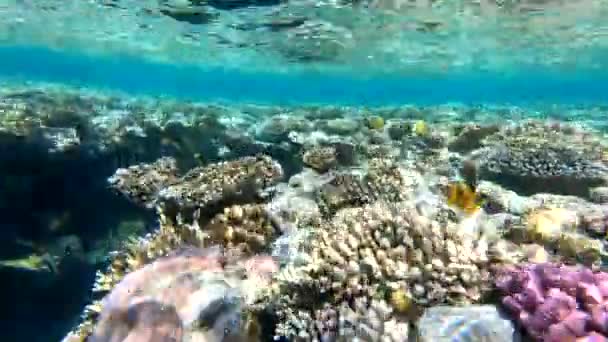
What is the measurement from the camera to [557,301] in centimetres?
323

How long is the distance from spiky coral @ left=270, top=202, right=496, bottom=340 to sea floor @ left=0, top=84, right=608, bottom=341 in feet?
0.04

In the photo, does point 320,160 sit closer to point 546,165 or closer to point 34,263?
point 546,165

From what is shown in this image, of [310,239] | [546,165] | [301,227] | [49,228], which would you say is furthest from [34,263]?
[546,165]

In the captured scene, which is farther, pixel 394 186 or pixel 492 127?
pixel 492 127

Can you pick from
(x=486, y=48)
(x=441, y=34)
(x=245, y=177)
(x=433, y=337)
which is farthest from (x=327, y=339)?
(x=486, y=48)

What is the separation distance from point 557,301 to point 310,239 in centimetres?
211

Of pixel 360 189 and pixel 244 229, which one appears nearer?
pixel 244 229

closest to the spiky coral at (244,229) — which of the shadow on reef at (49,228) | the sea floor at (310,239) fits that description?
the sea floor at (310,239)

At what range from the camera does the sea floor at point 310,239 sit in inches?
137

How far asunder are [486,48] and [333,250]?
36.8 meters

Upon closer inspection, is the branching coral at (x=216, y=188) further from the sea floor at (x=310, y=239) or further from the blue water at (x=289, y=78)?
the blue water at (x=289, y=78)

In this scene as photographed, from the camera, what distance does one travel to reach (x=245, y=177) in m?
6.33

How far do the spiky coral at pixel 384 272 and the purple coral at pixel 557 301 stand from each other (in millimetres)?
295

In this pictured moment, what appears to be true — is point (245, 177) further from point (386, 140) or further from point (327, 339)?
point (386, 140)
